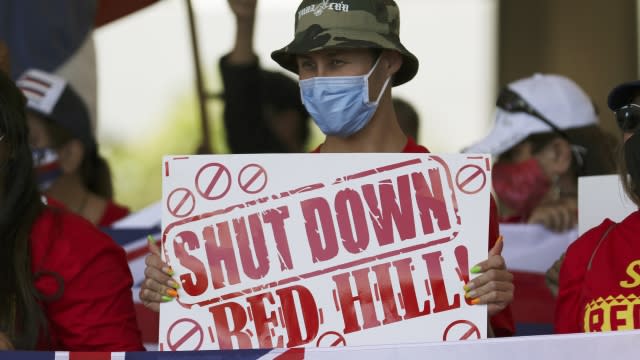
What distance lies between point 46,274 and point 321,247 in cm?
69

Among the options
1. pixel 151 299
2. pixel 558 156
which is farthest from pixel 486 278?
pixel 558 156

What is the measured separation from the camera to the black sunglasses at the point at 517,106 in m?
5.38

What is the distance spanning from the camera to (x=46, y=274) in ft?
12.0

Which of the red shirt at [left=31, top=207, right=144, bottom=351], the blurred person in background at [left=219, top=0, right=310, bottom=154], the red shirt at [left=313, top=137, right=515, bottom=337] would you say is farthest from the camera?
the blurred person in background at [left=219, top=0, right=310, bottom=154]

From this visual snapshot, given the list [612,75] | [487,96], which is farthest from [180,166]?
[487,96]

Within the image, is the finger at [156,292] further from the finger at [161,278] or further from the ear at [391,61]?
the ear at [391,61]

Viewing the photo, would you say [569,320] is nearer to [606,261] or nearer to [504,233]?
[606,261]

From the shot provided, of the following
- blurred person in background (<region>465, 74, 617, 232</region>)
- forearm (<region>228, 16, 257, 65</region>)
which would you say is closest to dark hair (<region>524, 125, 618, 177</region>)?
blurred person in background (<region>465, 74, 617, 232</region>)

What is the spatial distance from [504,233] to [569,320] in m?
1.63

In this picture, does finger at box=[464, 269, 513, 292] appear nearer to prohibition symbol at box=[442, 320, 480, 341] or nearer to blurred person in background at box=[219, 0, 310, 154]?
prohibition symbol at box=[442, 320, 480, 341]

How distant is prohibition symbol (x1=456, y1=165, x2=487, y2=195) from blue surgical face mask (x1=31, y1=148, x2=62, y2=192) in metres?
2.46

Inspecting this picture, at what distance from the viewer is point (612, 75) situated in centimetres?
1066

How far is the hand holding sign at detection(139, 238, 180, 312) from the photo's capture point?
3486 millimetres

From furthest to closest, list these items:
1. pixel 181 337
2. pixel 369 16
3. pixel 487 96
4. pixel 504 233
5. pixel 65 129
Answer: pixel 487 96 < pixel 65 129 < pixel 504 233 < pixel 369 16 < pixel 181 337
